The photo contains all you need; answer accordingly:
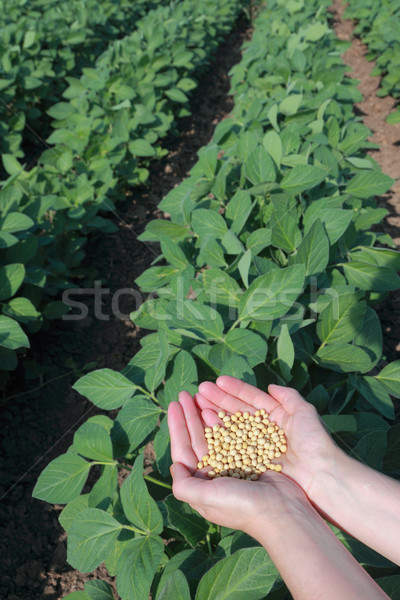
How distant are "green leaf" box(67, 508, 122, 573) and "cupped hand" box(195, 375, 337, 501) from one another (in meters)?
0.40

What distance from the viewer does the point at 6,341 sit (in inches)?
82.0

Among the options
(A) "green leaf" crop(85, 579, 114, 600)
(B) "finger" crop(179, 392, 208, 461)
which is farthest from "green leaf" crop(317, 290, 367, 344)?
(A) "green leaf" crop(85, 579, 114, 600)

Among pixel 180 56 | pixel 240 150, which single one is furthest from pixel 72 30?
pixel 240 150

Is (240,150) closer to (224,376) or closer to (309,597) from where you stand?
(224,376)

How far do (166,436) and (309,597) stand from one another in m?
0.54

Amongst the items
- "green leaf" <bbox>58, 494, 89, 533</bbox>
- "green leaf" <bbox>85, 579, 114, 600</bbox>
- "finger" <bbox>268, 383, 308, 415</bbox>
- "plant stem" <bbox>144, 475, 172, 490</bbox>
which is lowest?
"green leaf" <bbox>58, 494, 89, 533</bbox>

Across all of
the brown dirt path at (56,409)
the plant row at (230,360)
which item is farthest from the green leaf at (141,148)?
the plant row at (230,360)

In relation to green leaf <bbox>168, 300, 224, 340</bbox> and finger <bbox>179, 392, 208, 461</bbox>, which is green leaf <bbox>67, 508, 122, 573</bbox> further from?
green leaf <bbox>168, 300, 224, 340</bbox>

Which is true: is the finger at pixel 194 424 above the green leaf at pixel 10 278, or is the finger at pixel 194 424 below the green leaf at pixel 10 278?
above

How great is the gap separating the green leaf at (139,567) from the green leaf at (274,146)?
5.51 ft

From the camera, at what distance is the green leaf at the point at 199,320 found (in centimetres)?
143

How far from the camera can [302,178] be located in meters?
1.93

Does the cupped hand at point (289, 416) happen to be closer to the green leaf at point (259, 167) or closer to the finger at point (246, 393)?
the finger at point (246, 393)

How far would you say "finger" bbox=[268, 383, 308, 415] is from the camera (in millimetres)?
1305
